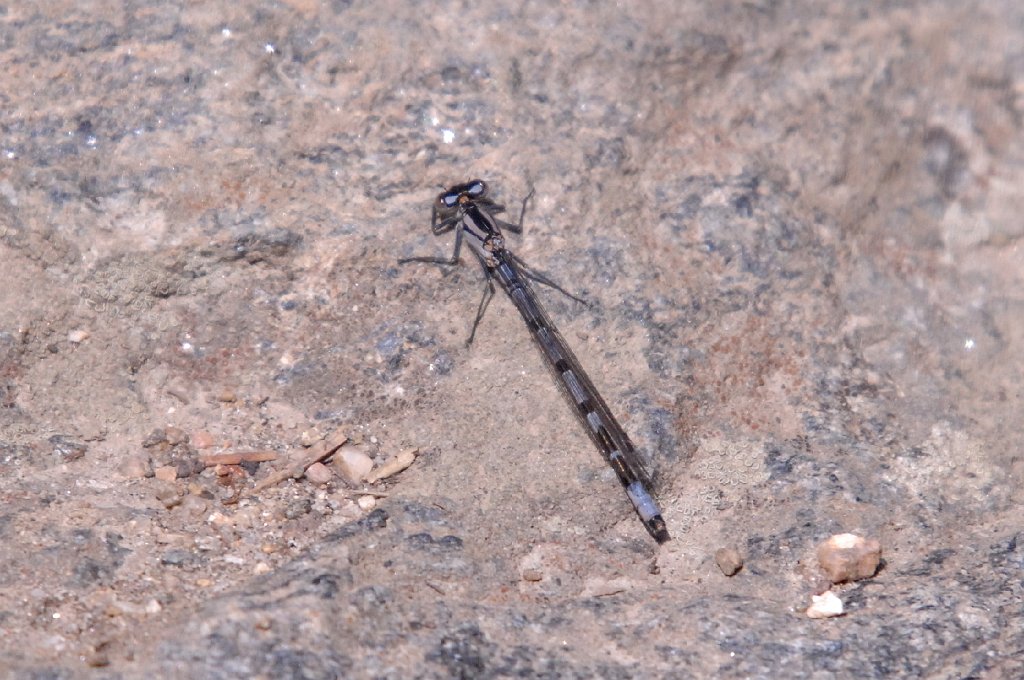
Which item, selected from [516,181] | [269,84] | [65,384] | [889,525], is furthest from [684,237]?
[65,384]

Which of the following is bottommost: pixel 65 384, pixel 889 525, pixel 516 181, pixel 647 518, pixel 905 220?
pixel 65 384

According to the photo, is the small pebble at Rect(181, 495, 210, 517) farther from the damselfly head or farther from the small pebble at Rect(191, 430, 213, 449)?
the damselfly head

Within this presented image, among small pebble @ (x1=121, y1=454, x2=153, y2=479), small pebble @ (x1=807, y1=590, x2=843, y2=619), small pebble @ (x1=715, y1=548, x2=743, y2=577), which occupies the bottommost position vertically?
small pebble @ (x1=121, y1=454, x2=153, y2=479)

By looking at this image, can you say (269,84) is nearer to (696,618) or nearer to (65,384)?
(65,384)

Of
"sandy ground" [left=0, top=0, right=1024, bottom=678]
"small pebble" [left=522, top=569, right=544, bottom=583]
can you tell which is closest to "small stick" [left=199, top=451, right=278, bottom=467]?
"sandy ground" [left=0, top=0, right=1024, bottom=678]

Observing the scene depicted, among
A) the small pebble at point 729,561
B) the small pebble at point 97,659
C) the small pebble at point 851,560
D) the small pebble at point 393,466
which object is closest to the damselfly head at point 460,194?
the small pebble at point 393,466
